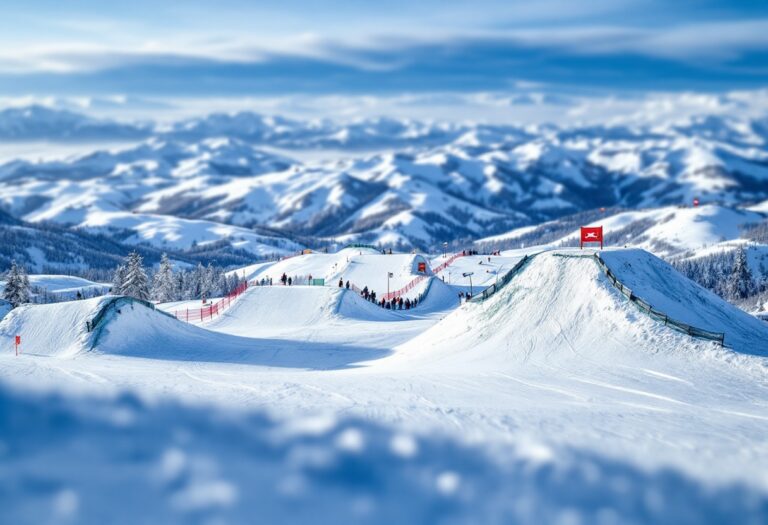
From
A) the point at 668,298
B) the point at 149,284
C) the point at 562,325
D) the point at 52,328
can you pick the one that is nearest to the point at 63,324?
the point at 52,328

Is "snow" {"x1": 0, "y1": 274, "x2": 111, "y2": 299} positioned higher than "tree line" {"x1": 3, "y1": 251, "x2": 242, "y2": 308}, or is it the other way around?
"tree line" {"x1": 3, "y1": 251, "x2": 242, "y2": 308}

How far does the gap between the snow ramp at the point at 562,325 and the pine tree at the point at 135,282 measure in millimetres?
41294

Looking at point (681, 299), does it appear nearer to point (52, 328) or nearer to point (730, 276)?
point (52, 328)

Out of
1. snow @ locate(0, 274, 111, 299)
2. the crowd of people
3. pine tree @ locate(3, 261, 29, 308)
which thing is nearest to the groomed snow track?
the crowd of people

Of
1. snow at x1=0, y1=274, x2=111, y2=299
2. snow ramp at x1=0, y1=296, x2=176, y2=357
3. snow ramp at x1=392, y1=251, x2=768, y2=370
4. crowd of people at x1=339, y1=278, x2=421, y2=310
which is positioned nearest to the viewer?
snow ramp at x1=392, y1=251, x2=768, y2=370

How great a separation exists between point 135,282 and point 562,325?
164ft

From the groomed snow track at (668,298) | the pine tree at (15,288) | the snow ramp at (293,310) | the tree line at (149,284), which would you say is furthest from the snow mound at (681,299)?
the pine tree at (15,288)

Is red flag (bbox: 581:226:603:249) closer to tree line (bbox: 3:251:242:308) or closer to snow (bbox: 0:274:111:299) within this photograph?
Result: tree line (bbox: 3:251:242:308)

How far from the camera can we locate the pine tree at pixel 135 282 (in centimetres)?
6606

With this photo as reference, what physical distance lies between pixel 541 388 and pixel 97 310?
2346 cm

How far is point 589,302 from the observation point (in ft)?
94.8

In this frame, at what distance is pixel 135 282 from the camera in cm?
6656

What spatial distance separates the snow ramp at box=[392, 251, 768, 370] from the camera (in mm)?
25625

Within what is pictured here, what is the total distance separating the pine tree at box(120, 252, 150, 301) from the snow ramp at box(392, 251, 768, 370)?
41.3 metres
